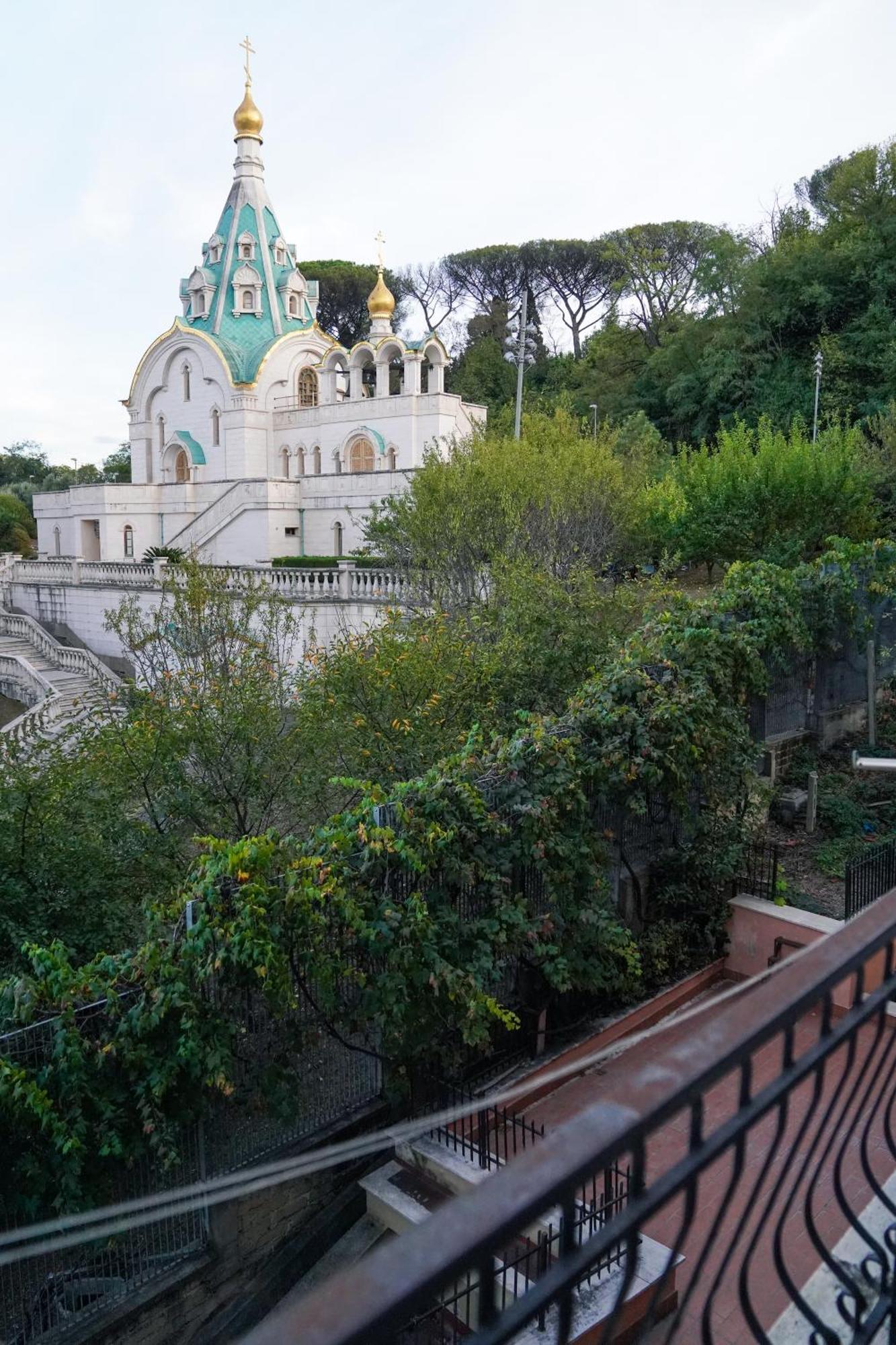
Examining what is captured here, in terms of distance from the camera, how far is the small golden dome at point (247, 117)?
136 ft

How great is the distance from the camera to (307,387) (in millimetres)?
41406

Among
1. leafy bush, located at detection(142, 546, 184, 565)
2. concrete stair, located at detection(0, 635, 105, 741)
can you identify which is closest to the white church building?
leafy bush, located at detection(142, 546, 184, 565)

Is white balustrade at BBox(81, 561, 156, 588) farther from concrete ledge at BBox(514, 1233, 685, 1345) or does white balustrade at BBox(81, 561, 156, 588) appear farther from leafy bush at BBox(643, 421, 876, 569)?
concrete ledge at BBox(514, 1233, 685, 1345)

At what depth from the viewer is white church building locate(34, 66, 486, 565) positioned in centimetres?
3541

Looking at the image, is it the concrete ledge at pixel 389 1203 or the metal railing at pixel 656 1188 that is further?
the concrete ledge at pixel 389 1203

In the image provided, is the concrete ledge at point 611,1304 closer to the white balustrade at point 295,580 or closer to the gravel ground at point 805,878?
the gravel ground at point 805,878

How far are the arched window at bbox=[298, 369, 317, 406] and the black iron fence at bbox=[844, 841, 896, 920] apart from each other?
3478 centimetres

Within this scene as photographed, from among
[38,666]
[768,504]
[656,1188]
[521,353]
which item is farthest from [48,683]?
[656,1188]

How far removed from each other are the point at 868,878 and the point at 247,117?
42653 millimetres

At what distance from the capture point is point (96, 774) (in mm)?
9562

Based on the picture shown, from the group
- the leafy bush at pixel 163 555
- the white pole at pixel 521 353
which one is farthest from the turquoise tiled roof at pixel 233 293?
the white pole at pixel 521 353

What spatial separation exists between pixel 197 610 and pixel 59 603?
17.9 m

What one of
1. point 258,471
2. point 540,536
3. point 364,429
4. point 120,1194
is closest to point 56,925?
point 120,1194

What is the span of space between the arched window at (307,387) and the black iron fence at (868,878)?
34780mm
